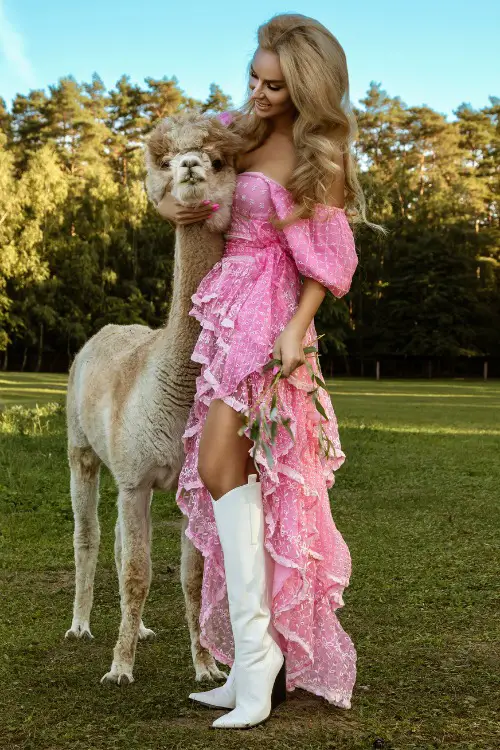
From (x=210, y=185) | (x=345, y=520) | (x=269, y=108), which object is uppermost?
(x=269, y=108)

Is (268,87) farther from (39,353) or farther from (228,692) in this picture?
(39,353)

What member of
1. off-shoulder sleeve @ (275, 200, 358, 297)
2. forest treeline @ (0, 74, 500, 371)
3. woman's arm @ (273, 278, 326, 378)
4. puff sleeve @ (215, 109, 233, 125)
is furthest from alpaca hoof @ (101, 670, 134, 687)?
forest treeline @ (0, 74, 500, 371)

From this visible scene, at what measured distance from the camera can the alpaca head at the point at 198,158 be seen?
3.36 metres

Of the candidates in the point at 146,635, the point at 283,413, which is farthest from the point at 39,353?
the point at 283,413

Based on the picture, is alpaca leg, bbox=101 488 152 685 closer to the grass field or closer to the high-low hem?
the grass field

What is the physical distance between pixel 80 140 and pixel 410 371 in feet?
70.0

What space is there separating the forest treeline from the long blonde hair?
38283 millimetres

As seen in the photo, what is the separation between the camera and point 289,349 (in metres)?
3.18

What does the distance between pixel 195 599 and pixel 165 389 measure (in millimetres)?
861

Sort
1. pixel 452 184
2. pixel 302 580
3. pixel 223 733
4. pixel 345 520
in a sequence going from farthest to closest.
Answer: pixel 452 184, pixel 345 520, pixel 302 580, pixel 223 733

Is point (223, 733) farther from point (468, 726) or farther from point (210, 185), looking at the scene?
point (210, 185)

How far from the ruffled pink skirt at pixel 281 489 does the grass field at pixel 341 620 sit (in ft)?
0.74

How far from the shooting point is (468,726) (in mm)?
→ 3207

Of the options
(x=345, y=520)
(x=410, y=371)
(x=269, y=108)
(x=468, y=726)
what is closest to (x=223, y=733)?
(x=468, y=726)
